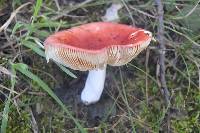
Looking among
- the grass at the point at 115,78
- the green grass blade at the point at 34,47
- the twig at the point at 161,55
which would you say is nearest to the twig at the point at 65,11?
the grass at the point at 115,78

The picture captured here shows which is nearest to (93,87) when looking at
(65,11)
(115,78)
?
(115,78)

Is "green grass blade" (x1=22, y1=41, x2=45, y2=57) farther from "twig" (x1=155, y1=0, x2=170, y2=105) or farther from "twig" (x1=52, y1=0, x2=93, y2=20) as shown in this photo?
"twig" (x1=155, y1=0, x2=170, y2=105)

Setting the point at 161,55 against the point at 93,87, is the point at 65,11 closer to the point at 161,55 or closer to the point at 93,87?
the point at 93,87

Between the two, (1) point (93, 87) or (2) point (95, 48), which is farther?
(1) point (93, 87)

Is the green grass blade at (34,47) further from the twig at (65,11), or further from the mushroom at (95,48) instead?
the twig at (65,11)

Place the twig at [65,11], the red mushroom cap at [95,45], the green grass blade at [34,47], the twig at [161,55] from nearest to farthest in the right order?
the red mushroom cap at [95,45] < the green grass blade at [34,47] < the twig at [161,55] < the twig at [65,11]

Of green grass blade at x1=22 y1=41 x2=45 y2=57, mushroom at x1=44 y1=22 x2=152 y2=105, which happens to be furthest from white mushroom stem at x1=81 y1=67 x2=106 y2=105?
green grass blade at x1=22 y1=41 x2=45 y2=57

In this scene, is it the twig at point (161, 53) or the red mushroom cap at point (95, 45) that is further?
the twig at point (161, 53)
